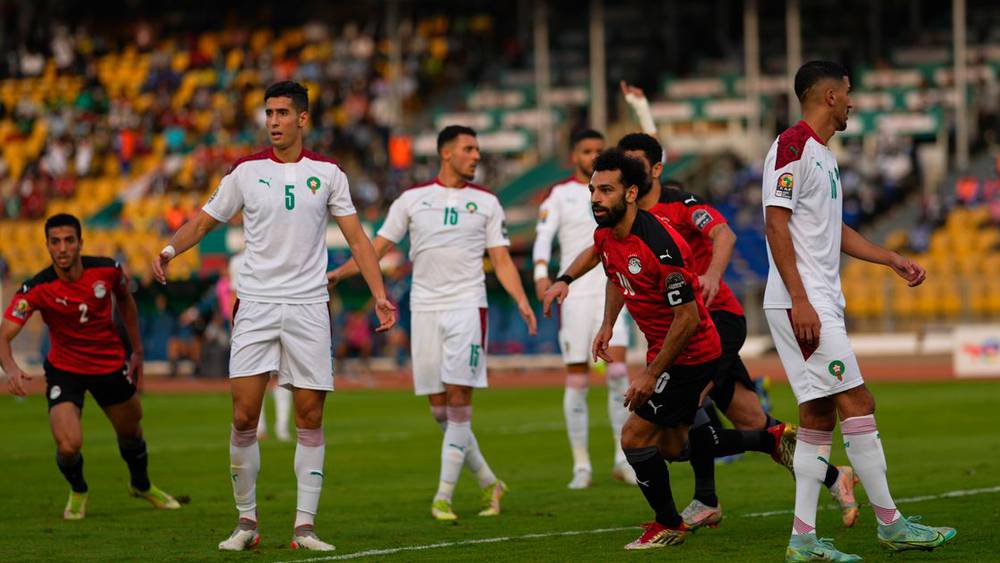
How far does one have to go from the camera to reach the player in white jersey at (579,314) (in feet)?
45.8

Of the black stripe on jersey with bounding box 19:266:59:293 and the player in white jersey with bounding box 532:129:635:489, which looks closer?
the black stripe on jersey with bounding box 19:266:59:293

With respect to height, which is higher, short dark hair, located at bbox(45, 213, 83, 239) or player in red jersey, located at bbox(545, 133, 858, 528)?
short dark hair, located at bbox(45, 213, 83, 239)

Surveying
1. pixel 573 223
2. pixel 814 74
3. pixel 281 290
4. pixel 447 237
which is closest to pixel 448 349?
pixel 447 237

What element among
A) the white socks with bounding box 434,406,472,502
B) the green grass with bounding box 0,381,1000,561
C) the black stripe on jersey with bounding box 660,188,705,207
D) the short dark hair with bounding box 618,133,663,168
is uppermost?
the short dark hair with bounding box 618,133,663,168

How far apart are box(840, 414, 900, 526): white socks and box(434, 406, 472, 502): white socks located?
3.79m

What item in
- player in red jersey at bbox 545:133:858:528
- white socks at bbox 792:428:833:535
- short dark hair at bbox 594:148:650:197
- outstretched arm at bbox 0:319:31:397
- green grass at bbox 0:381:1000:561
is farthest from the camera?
outstretched arm at bbox 0:319:31:397

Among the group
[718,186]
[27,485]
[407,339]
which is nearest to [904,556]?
[27,485]

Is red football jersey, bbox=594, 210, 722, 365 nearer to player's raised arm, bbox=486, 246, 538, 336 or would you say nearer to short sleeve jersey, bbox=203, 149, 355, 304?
short sleeve jersey, bbox=203, 149, 355, 304

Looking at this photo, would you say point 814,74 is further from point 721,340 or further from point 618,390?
point 618,390

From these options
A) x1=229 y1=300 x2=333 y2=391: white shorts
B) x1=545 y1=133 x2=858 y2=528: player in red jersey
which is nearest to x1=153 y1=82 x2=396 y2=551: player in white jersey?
x1=229 y1=300 x2=333 y2=391: white shorts

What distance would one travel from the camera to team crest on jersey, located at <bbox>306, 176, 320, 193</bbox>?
10164mm

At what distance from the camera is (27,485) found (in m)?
15.2

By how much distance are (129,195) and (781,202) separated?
1483 inches

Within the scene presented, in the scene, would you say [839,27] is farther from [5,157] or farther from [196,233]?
[196,233]
